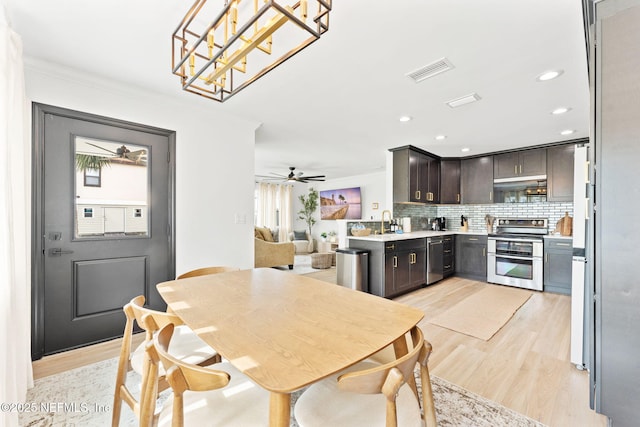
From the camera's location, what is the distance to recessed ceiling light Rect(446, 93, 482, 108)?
2643 millimetres

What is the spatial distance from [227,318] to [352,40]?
1.86 m

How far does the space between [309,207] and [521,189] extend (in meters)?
5.85

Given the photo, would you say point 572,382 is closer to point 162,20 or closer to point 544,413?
Answer: point 544,413

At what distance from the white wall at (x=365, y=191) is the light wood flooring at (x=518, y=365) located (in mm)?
4686

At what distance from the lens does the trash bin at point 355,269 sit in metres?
3.93

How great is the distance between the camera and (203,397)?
105 centimetres

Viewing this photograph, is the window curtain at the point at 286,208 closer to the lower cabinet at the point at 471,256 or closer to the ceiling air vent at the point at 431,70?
the lower cabinet at the point at 471,256

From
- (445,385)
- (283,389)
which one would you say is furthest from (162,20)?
(445,385)

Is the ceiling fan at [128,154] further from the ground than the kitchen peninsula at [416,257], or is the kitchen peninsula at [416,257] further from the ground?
the ceiling fan at [128,154]

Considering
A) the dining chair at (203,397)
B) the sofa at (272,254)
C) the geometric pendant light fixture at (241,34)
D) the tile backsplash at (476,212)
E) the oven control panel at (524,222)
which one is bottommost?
the sofa at (272,254)

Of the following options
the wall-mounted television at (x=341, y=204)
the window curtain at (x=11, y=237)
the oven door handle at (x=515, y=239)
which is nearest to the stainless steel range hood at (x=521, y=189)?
the oven door handle at (x=515, y=239)

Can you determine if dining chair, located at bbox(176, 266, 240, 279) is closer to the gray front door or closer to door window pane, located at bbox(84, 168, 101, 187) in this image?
the gray front door

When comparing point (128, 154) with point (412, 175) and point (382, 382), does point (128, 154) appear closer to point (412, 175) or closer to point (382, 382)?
point (382, 382)

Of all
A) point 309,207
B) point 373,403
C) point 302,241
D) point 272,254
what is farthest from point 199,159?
point 309,207
